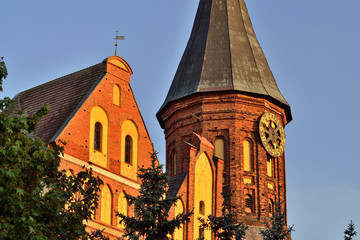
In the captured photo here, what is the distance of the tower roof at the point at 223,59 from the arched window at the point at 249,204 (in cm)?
565

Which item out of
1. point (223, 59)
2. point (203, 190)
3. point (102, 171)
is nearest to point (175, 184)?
point (203, 190)

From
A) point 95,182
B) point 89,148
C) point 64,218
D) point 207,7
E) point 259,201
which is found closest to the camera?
point 64,218

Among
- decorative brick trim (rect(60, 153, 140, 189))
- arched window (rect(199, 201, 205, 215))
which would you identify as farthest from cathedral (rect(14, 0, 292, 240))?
decorative brick trim (rect(60, 153, 140, 189))

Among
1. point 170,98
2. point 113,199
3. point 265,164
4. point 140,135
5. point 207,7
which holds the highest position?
point 207,7

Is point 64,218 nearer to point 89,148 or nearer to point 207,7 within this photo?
point 89,148

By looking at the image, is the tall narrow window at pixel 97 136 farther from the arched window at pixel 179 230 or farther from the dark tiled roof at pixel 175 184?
the dark tiled roof at pixel 175 184

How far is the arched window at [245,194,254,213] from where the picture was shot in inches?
1834

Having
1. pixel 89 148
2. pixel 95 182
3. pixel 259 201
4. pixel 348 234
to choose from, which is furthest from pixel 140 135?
pixel 259 201

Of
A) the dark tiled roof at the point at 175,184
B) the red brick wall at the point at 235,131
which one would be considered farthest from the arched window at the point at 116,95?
the red brick wall at the point at 235,131

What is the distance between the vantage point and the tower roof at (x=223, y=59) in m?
48.6

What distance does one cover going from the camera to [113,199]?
98.1ft

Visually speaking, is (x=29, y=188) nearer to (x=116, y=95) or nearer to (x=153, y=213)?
(x=153, y=213)

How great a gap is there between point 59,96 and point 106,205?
14.3 ft

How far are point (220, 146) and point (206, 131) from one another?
3.60 feet
